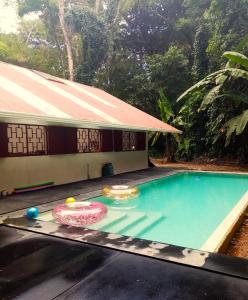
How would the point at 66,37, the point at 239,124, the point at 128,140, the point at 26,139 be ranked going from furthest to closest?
the point at 66,37, the point at 128,140, the point at 239,124, the point at 26,139

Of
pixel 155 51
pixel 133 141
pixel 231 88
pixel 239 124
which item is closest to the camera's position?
pixel 239 124

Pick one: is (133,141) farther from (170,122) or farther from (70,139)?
(70,139)

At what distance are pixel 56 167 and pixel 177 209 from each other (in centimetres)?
425

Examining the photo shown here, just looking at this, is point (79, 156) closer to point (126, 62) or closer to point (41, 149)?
point (41, 149)

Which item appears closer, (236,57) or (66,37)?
(236,57)

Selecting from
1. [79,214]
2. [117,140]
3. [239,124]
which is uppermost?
[239,124]

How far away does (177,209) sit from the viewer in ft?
24.6

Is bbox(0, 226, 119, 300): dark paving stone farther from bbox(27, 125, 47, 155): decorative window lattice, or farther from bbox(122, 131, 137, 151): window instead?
bbox(122, 131, 137, 151): window

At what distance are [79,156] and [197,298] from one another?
817cm

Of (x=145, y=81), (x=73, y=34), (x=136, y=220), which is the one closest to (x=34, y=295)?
(x=136, y=220)

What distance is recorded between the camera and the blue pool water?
Result: 5.52 m

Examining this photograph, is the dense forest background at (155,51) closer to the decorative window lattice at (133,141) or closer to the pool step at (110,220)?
the decorative window lattice at (133,141)

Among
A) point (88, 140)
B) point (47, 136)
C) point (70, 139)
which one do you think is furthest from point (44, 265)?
point (88, 140)

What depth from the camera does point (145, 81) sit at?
2030 centimetres
